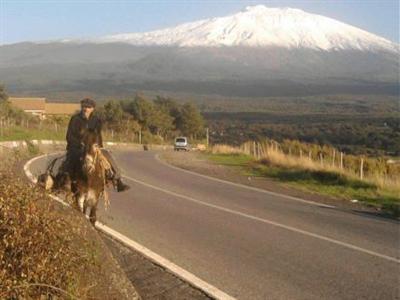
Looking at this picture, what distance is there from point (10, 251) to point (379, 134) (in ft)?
188

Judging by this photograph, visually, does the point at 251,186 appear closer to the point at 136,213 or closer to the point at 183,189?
the point at 183,189

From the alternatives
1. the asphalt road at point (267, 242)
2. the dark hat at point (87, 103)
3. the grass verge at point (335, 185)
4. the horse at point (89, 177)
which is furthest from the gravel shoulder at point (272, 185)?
the dark hat at point (87, 103)

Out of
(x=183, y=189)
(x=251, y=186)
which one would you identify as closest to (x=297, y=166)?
(x=251, y=186)

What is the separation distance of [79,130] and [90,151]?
0.33m

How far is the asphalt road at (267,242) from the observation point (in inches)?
296

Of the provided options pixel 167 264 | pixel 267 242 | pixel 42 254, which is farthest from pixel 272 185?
pixel 42 254

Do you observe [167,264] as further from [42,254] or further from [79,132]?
[42,254]

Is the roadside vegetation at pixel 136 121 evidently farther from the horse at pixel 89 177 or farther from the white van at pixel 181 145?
the horse at pixel 89 177

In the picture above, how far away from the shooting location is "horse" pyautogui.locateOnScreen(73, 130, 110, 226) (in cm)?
947

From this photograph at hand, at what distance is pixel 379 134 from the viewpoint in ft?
197

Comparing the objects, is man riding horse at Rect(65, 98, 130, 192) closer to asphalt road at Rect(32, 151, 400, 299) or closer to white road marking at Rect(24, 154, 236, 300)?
white road marking at Rect(24, 154, 236, 300)

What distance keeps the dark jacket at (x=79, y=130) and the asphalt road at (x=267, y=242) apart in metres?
1.53

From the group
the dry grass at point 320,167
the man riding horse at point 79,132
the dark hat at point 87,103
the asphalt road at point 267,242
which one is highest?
the dark hat at point 87,103

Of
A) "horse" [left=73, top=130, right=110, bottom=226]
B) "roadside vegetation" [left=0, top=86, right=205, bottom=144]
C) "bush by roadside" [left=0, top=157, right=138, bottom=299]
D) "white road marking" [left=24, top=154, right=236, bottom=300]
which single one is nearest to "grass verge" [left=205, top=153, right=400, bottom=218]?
"white road marking" [left=24, top=154, right=236, bottom=300]
